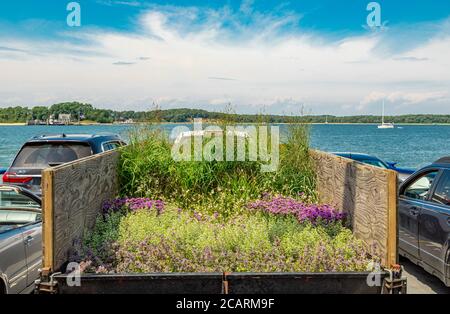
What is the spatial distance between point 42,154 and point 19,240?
2.94m

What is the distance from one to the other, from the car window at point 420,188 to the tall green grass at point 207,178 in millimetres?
1431

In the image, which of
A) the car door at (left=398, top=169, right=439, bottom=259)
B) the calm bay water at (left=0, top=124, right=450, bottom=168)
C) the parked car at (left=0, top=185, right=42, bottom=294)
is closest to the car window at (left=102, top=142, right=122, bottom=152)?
the calm bay water at (left=0, top=124, right=450, bottom=168)

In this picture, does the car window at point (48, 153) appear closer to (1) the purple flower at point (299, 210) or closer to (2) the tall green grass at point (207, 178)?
(2) the tall green grass at point (207, 178)

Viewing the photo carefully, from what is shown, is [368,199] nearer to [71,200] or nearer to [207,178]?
[71,200]

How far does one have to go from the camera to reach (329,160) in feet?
21.2

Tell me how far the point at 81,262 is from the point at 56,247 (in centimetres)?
26

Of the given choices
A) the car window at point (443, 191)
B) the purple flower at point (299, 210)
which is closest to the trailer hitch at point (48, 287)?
the purple flower at point (299, 210)

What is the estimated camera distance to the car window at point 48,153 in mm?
7914

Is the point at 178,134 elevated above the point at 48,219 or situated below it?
above

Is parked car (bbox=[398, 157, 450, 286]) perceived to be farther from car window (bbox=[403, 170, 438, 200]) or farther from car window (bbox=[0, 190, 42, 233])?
car window (bbox=[0, 190, 42, 233])
